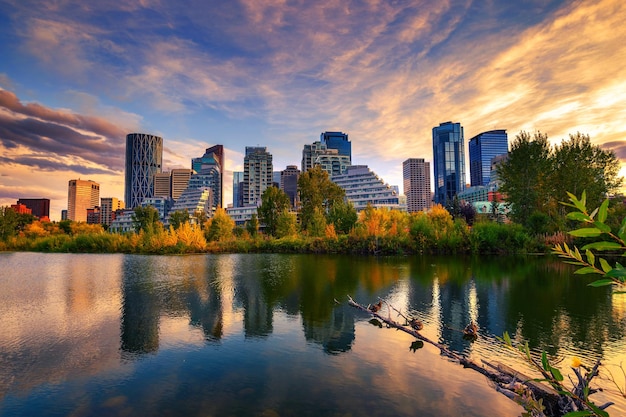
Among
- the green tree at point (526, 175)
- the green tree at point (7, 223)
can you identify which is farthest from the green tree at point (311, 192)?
the green tree at point (7, 223)

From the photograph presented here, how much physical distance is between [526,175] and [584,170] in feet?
19.9

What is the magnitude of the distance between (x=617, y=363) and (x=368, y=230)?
3328cm

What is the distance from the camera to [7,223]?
2371 inches

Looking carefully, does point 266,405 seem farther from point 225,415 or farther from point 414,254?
point 414,254

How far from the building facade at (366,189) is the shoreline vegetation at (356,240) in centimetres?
5923

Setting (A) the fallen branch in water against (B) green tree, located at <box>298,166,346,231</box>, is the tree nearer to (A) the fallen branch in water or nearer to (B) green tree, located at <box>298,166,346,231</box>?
(B) green tree, located at <box>298,166,346,231</box>

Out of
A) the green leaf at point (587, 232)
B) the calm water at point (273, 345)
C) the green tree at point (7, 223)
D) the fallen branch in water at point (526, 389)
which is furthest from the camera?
the green tree at point (7, 223)

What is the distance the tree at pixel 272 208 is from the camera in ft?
194

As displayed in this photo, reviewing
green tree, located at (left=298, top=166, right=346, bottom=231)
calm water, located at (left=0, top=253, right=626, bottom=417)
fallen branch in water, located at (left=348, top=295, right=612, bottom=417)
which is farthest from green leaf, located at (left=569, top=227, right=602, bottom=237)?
green tree, located at (left=298, top=166, right=346, bottom=231)

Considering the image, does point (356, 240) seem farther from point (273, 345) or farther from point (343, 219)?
point (273, 345)

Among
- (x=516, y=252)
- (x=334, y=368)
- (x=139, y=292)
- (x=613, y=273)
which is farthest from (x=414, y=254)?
(x=613, y=273)

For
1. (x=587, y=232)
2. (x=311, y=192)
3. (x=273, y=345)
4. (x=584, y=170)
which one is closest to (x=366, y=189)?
(x=311, y=192)

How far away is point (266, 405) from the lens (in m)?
6.75

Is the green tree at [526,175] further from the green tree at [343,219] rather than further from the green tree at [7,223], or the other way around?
the green tree at [7,223]
